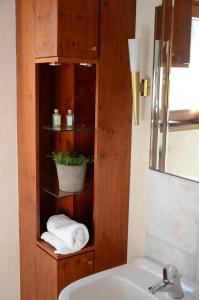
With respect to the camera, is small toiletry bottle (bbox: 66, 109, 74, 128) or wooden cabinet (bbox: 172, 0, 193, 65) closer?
wooden cabinet (bbox: 172, 0, 193, 65)

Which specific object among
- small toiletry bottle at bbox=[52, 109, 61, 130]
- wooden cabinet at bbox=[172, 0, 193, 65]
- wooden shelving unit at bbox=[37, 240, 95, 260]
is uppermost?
wooden cabinet at bbox=[172, 0, 193, 65]

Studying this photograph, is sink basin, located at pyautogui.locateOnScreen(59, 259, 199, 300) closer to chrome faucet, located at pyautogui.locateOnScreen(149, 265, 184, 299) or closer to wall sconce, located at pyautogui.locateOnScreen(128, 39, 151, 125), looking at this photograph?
chrome faucet, located at pyautogui.locateOnScreen(149, 265, 184, 299)

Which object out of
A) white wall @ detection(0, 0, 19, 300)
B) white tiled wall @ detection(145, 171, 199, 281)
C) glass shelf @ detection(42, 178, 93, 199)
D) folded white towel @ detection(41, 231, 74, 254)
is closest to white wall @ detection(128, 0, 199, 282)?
white tiled wall @ detection(145, 171, 199, 281)

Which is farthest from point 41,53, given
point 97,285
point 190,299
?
point 190,299

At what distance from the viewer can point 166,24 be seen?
1.64 m

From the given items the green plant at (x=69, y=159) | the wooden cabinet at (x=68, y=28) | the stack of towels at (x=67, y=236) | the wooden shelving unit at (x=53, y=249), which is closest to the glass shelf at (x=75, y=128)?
the green plant at (x=69, y=159)

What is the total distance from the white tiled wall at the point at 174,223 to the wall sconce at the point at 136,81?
1.03ft

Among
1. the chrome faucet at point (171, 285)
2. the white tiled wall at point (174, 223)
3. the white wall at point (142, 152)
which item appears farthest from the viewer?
the white wall at point (142, 152)

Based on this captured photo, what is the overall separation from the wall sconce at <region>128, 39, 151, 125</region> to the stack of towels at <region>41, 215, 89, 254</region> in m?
0.59

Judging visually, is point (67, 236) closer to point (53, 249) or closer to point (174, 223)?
point (53, 249)

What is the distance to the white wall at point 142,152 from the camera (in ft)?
Result: 5.63

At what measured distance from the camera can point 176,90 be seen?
1637 millimetres

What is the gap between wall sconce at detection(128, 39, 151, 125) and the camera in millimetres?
1633

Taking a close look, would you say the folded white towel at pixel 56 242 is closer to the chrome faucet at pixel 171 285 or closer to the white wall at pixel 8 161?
the white wall at pixel 8 161
